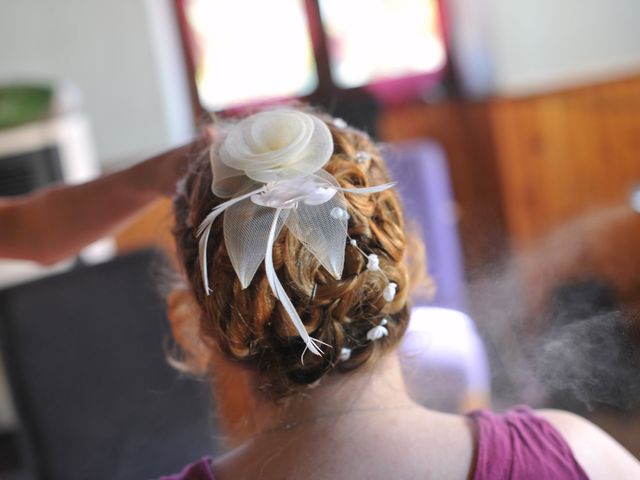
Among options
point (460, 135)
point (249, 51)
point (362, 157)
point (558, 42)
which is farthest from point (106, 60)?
point (362, 157)

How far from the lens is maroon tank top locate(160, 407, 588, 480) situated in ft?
2.40

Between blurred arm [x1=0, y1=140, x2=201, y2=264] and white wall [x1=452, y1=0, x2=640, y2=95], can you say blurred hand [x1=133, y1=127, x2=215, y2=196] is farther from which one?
white wall [x1=452, y1=0, x2=640, y2=95]

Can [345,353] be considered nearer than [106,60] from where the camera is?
Yes

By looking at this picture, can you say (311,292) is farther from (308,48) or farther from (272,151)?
(308,48)

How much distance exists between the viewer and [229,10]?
4.30 metres

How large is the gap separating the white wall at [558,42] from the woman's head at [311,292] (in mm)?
3274

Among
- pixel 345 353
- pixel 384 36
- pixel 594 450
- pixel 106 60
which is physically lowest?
pixel 594 450

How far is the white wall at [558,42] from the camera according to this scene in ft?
12.2

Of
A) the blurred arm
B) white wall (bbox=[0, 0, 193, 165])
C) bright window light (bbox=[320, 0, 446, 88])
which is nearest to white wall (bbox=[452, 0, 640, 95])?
bright window light (bbox=[320, 0, 446, 88])

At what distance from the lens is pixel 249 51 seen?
14.1 feet

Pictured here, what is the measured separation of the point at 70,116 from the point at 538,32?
2349 mm

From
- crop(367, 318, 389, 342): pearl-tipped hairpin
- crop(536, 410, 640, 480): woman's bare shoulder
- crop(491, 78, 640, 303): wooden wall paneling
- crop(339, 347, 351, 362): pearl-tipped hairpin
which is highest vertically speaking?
crop(367, 318, 389, 342): pearl-tipped hairpin

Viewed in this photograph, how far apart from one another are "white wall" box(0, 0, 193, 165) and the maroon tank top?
11.1 feet

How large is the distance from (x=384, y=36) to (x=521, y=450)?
12.3 ft
